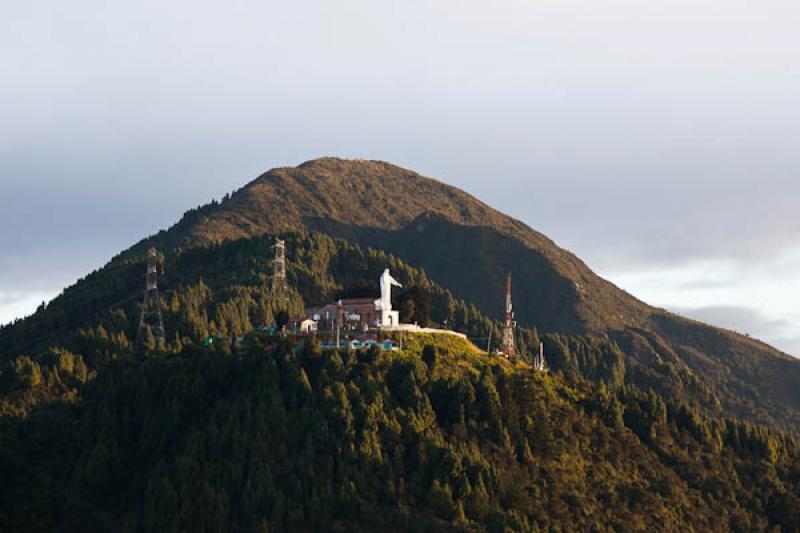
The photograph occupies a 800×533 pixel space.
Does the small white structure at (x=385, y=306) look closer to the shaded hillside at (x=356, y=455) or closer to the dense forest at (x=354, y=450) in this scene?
the dense forest at (x=354, y=450)

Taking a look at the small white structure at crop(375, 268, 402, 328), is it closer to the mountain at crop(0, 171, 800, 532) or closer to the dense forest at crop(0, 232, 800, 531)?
the mountain at crop(0, 171, 800, 532)

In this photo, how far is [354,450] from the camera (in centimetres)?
14012

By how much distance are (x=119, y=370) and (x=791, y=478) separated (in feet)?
345

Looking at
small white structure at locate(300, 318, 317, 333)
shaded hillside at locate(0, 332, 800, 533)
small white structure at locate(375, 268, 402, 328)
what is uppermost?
small white structure at locate(375, 268, 402, 328)

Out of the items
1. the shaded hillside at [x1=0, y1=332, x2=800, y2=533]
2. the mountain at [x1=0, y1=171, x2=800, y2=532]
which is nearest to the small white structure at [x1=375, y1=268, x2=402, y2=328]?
the mountain at [x1=0, y1=171, x2=800, y2=532]

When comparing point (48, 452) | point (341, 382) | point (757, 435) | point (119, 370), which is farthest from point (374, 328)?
point (757, 435)

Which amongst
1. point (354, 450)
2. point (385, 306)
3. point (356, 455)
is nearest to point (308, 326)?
point (385, 306)

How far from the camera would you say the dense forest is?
445 feet

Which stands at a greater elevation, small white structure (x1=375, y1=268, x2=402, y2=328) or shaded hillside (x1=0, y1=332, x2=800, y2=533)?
small white structure (x1=375, y1=268, x2=402, y2=328)

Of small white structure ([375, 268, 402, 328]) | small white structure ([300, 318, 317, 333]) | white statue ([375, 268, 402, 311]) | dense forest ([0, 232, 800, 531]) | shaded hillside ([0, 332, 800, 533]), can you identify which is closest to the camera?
shaded hillside ([0, 332, 800, 533])

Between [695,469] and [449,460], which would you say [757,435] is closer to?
[695,469]

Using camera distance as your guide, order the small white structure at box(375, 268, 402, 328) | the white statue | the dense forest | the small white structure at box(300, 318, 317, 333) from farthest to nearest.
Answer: the white statue < the small white structure at box(375, 268, 402, 328) < the small white structure at box(300, 318, 317, 333) < the dense forest

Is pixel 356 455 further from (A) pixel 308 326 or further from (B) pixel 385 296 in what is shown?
(B) pixel 385 296

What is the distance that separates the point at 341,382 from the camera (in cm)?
15062
